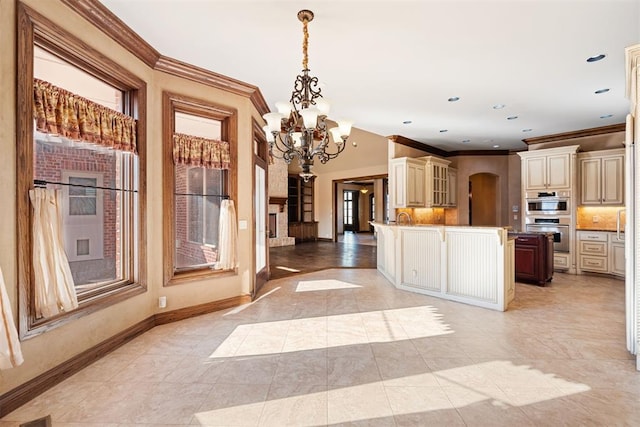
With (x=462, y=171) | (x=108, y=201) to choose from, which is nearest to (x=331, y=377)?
(x=108, y=201)

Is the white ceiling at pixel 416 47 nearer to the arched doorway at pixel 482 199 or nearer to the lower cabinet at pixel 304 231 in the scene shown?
the arched doorway at pixel 482 199

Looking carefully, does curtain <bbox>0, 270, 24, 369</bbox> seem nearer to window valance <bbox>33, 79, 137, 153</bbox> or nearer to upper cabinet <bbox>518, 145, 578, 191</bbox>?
window valance <bbox>33, 79, 137, 153</bbox>

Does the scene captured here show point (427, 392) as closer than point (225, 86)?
Yes

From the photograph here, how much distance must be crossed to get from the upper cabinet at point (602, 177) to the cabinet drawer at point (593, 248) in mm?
783

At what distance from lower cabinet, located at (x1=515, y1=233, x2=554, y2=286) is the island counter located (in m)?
1.27

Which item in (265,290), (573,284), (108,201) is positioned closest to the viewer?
(108,201)

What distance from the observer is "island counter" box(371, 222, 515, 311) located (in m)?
4.21

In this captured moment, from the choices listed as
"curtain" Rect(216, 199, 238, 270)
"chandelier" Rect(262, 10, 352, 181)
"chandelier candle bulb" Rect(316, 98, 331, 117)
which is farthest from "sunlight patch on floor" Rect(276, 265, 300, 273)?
"chandelier candle bulb" Rect(316, 98, 331, 117)

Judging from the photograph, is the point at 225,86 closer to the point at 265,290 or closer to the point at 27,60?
the point at 27,60

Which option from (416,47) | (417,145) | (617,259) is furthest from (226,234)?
(617,259)

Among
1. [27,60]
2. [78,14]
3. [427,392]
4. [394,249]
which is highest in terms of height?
[78,14]

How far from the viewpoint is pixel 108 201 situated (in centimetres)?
325

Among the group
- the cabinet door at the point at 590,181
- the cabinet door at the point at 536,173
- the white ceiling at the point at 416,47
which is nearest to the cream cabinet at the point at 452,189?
the cabinet door at the point at 536,173

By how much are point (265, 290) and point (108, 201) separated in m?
2.68
